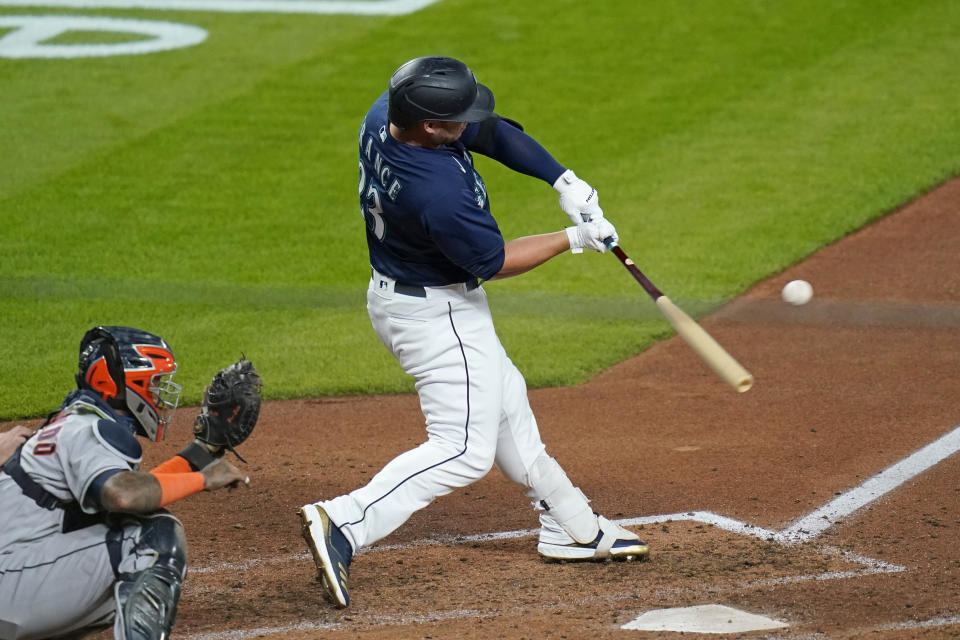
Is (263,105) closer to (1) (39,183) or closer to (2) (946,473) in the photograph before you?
(1) (39,183)

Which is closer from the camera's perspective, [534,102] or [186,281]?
[186,281]

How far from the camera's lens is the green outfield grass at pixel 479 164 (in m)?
7.77

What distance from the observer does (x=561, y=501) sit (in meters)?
4.62

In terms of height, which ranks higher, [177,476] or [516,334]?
[177,476]

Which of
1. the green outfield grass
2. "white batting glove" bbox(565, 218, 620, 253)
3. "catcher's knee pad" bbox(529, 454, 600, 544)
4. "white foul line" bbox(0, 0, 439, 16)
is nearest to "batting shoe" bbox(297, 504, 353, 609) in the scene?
"catcher's knee pad" bbox(529, 454, 600, 544)

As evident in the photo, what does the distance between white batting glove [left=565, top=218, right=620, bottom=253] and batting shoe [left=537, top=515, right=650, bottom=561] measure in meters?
1.02

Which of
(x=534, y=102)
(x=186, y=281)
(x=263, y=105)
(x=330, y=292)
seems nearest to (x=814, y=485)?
(x=330, y=292)

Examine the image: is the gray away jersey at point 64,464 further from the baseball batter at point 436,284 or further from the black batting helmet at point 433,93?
the black batting helmet at point 433,93

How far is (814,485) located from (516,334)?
2748 millimetres

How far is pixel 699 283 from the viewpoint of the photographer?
8.13 m

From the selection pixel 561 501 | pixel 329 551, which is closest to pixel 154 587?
pixel 329 551

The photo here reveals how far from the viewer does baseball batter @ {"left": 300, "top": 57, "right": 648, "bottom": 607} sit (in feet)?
13.7

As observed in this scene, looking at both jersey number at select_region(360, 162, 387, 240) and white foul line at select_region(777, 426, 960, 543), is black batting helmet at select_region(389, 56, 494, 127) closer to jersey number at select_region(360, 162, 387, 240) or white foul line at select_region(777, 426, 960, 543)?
jersey number at select_region(360, 162, 387, 240)

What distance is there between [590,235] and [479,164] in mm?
6069
